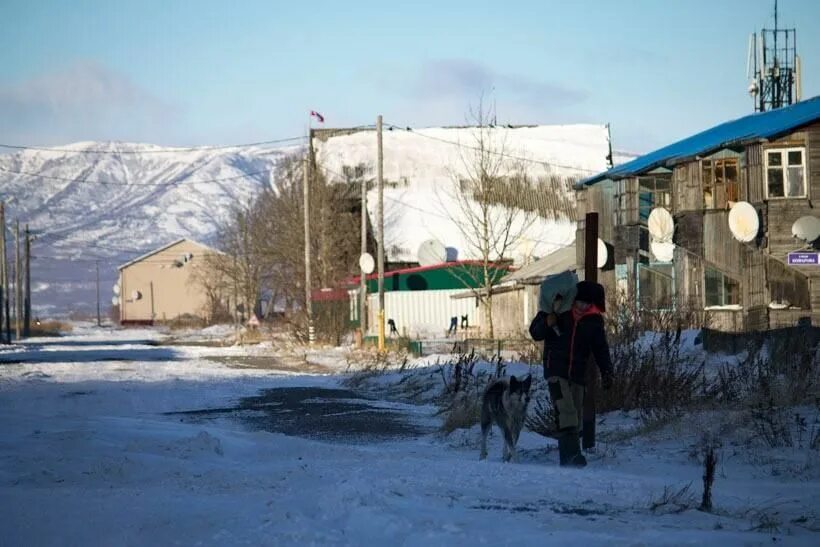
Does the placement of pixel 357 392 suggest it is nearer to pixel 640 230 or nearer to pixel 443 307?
pixel 640 230

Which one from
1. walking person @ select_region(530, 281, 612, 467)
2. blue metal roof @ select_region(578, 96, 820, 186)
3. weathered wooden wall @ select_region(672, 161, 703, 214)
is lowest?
walking person @ select_region(530, 281, 612, 467)

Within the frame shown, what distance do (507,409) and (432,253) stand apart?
Result: 44914 millimetres

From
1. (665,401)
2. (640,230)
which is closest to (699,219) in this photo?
(640,230)

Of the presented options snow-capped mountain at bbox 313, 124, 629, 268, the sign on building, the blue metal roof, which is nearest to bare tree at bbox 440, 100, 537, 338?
snow-capped mountain at bbox 313, 124, 629, 268

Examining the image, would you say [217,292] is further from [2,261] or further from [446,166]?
[446,166]

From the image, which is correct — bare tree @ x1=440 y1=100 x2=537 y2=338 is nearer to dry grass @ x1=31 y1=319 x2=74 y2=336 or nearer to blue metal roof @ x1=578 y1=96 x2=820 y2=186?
blue metal roof @ x1=578 y1=96 x2=820 y2=186

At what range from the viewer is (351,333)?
52250mm

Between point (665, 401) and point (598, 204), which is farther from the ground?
point (598, 204)

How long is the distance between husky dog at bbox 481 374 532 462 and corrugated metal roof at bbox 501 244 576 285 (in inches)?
1281

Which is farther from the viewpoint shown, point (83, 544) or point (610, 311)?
point (610, 311)

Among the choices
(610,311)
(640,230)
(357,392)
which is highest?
(640,230)

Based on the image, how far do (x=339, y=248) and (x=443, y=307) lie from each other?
477 inches

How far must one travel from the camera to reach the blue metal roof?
3653cm

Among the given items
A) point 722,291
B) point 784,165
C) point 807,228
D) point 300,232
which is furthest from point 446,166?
point 807,228
